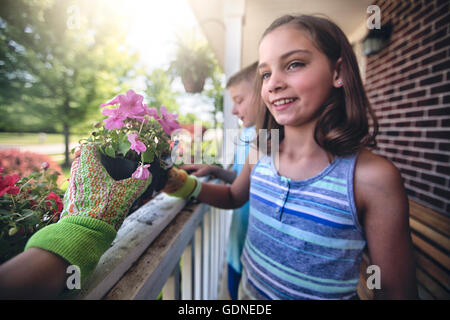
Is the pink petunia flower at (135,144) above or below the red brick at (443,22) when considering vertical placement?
below

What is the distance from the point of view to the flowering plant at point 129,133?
19.3 inches

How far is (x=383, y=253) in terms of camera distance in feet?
2.23

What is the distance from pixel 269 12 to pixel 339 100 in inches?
89.6

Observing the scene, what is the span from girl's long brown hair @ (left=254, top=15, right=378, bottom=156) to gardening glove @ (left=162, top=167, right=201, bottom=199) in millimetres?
528

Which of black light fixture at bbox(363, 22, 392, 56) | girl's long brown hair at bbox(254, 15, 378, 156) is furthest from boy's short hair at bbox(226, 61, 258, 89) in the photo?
black light fixture at bbox(363, 22, 392, 56)

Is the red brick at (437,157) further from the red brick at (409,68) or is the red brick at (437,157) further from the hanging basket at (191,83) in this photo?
the hanging basket at (191,83)

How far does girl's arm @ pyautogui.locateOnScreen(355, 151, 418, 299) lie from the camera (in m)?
0.65

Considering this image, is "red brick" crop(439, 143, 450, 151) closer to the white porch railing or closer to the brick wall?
the brick wall

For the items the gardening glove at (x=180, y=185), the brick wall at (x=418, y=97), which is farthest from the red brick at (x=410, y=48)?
the gardening glove at (x=180, y=185)

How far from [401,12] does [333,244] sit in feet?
7.55

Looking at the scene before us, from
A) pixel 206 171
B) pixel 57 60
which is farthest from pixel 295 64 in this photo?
pixel 57 60

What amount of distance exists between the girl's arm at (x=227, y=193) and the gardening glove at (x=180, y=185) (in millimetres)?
64

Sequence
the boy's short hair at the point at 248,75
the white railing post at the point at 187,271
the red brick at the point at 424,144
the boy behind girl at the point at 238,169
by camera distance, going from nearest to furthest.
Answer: the white railing post at the point at 187,271 → the boy behind girl at the point at 238,169 → the boy's short hair at the point at 248,75 → the red brick at the point at 424,144
